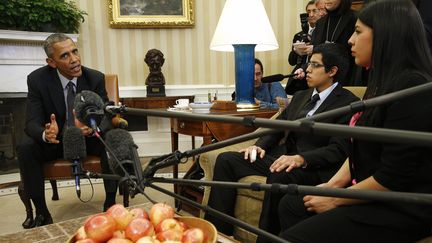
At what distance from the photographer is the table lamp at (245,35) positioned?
8.07 ft

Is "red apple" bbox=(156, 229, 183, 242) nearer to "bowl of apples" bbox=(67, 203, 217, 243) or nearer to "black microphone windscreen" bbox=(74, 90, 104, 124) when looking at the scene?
"bowl of apples" bbox=(67, 203, 217, 243)

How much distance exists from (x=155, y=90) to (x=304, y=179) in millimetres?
2519

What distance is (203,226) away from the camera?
0.94 m

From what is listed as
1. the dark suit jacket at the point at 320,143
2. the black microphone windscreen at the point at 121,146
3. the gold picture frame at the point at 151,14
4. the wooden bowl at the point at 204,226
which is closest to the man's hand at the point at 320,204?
the dark suit jacket at the point at 320,143

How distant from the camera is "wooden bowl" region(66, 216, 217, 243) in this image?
0.88 m

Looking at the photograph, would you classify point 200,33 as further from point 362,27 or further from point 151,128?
point 362,27

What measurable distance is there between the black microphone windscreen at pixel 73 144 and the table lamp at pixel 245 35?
5.18 feet

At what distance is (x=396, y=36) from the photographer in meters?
1.18

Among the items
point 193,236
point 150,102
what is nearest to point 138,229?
point 193,236

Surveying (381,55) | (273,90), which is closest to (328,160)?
(381,55)

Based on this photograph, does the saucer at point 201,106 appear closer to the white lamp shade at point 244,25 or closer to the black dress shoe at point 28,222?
the white lamp shade at point 244,25

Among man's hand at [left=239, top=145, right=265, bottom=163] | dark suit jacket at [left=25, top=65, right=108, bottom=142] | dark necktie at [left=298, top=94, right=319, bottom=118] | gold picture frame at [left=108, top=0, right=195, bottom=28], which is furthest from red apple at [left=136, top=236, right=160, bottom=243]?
gold picture frame at [left=108, top=0, right=195, bottom=28]

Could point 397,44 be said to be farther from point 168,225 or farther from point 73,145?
point 73,145

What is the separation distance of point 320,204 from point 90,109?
35.5 inches
